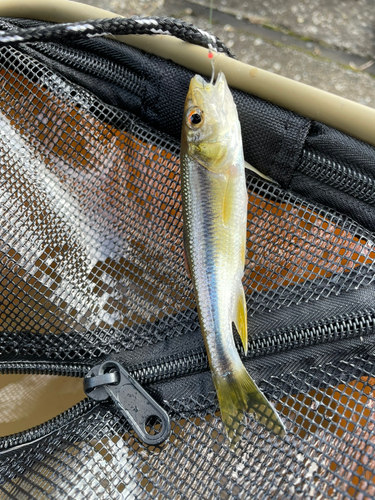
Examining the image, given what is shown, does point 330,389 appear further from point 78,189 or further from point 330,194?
point 78,189

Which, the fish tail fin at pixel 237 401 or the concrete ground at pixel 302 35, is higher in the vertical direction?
the concrete ground at pixel 302 35

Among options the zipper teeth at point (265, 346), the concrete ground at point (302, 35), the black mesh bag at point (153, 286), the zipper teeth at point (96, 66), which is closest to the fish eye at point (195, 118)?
the black mesh bag at point (153, 286)

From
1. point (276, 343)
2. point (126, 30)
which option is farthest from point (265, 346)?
point (126, 30)

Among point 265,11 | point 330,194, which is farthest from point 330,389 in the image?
point 265,11

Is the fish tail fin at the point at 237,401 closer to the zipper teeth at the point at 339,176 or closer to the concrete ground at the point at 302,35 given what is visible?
the zipper teeth at the point at 339,176

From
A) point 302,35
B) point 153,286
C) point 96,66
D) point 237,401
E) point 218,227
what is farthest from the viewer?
point 302,35

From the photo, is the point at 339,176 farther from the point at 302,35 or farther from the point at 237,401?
the point at 302,35
